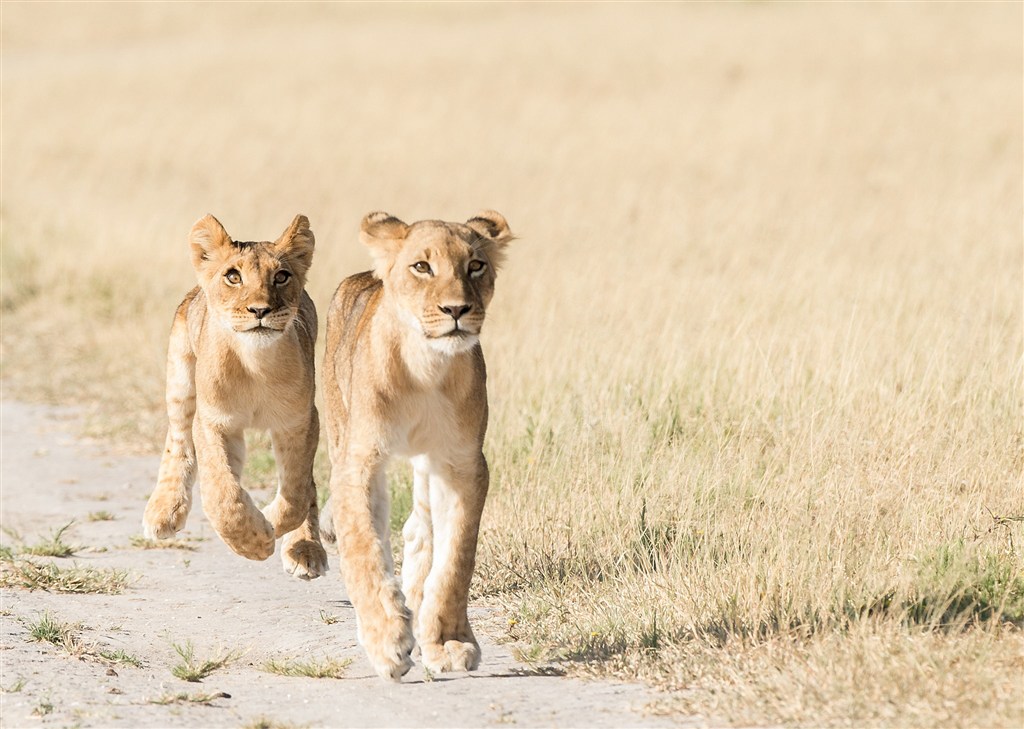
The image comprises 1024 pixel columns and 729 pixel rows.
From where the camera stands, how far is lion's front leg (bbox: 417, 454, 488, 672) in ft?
16.3

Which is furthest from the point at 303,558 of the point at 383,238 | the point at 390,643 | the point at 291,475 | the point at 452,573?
the point at 383,238

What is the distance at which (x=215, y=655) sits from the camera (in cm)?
552

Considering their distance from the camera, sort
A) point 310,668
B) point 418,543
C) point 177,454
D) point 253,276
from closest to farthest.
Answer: point 253,276 < point 310,668 < point 418,543 < point 177,454

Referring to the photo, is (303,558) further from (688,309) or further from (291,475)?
(688,309)

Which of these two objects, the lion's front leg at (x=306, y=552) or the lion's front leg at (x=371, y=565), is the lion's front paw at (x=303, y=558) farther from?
the lion's front leg at (x=371, y=565)

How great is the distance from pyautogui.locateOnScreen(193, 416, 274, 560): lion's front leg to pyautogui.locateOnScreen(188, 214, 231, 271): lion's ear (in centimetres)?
58

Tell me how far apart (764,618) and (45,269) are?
408 inches

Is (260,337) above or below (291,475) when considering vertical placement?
above

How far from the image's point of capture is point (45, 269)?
46.2 ft

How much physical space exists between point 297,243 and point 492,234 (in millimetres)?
677

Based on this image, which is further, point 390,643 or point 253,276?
point 253,276

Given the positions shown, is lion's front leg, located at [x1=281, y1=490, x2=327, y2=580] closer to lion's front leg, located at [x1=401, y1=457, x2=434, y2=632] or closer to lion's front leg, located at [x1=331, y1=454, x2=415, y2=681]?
lion's front leg, located at [x1=401, y1=457, x2=434, y2=632]

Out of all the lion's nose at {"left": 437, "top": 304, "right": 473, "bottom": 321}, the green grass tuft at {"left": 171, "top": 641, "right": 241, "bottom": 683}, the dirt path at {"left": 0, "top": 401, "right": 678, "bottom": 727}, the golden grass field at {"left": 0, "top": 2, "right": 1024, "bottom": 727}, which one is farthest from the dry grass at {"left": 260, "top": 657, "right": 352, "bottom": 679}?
the lion's nose at {"left": 437, "top": 304, "right": 473, "bottom": 321}

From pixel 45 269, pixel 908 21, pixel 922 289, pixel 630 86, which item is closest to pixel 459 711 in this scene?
pixel 922 289
